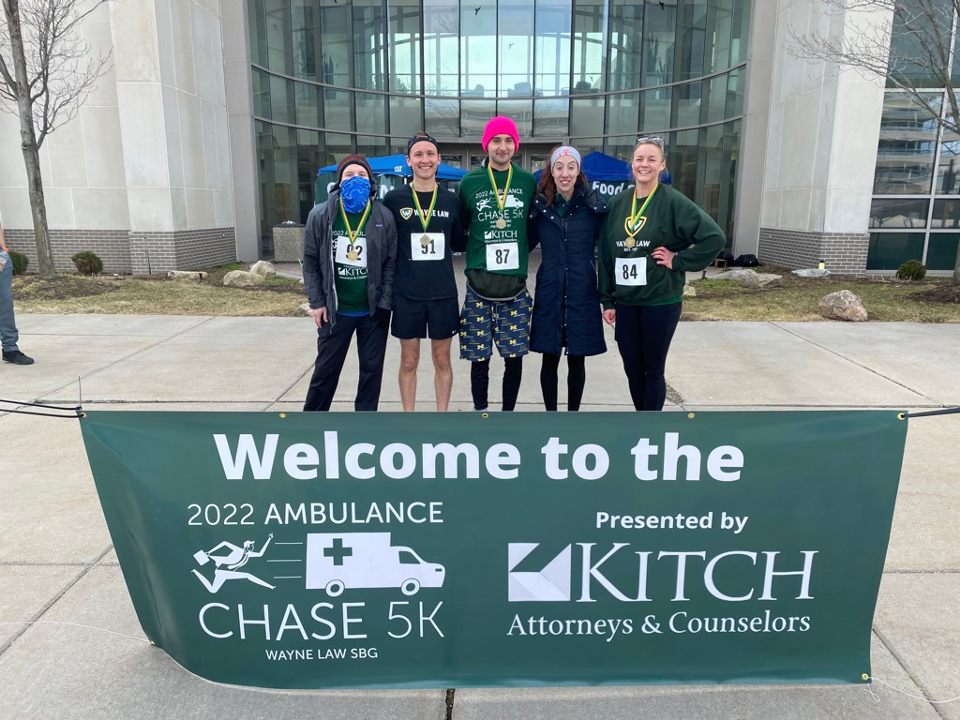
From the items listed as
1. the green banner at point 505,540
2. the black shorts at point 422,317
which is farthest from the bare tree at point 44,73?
the green banner at point 505,540

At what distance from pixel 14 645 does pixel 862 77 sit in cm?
1532

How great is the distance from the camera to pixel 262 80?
690 inches

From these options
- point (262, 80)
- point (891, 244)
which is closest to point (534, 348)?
point (891, 244)

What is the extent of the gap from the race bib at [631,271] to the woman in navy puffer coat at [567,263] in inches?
10.5

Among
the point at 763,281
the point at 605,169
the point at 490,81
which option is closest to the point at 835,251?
the point at 763,281

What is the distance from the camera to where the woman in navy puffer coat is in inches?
157

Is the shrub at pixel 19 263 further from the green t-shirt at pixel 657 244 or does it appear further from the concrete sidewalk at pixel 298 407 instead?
the green t-shirt at pixel 657 244

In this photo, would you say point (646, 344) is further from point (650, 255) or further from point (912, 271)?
point (912, 271)

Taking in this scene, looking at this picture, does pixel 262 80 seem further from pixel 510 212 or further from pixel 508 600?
pixel 508 600

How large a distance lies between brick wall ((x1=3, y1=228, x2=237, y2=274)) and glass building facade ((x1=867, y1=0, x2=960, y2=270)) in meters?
14.5

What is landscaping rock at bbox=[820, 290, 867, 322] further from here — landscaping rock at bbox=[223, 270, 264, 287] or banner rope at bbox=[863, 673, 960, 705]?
landscaping rock at bbox=[223, 270, 264, 287]

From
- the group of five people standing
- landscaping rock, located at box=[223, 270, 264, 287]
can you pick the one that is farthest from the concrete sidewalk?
landscaping rock, located at box=[223, 270, 264, 287]

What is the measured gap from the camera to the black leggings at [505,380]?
4.39 metres

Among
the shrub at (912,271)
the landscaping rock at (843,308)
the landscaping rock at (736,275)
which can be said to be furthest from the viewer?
the landscaping rock at (736,275)
